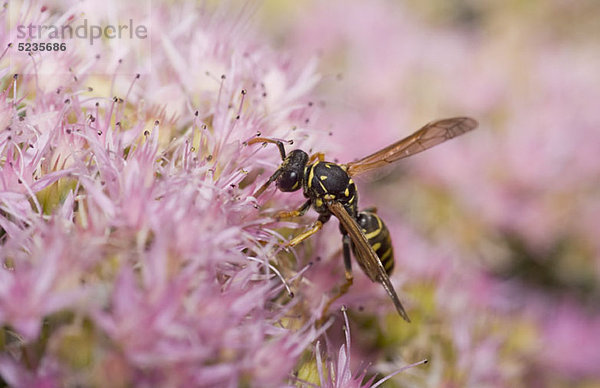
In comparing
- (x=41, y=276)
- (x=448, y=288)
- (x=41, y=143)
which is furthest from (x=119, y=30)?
(x=448, y=288)

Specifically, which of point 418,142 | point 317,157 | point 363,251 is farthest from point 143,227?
point 418,142

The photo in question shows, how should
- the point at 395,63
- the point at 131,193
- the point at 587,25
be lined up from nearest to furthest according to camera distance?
the point at 131,193, the point at 395,63, the point at 587,25

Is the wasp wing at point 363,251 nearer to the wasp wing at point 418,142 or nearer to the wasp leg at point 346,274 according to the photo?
the wasp leg at point 346,274

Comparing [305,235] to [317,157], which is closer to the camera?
[305,235]

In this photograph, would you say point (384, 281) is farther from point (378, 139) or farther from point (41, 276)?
point (378, 139)

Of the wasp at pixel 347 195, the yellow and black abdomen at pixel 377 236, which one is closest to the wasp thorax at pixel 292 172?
the wasp at pixel 347 195

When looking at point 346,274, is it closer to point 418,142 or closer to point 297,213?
point 297,213

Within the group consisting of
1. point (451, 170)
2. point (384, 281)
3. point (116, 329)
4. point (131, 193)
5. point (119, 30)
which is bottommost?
point (451, 170)
